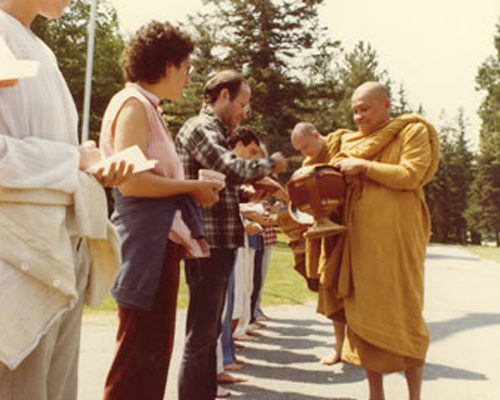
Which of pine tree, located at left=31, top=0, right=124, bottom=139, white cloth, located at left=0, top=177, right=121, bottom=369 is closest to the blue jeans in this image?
white cloth, located at left=0, top=177, right=121, bottom=369

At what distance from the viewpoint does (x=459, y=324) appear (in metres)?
7.50

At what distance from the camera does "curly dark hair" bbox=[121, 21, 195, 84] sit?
8.69ft

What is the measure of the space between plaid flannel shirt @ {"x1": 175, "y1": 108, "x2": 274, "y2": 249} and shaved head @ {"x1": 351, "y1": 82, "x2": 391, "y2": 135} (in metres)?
1.18

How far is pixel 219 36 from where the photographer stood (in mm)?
33250

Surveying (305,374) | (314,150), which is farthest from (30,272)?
(305,374)

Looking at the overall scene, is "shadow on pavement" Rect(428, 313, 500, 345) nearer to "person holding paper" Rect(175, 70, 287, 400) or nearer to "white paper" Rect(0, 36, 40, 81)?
"person holding paper" Rect(175, 70, 287, 400)

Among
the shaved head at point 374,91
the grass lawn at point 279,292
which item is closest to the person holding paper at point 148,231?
the shaved head at point 374,91

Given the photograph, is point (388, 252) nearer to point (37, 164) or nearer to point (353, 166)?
point (353, 166)

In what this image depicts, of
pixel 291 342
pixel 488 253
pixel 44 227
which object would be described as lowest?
pixel 488 253

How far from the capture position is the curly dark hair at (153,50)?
265 centimetres

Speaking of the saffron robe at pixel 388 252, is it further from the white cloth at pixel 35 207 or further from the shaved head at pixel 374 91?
the white cloth at pixel 35 207

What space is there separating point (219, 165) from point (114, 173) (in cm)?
116

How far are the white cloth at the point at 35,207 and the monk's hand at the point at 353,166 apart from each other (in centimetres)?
226

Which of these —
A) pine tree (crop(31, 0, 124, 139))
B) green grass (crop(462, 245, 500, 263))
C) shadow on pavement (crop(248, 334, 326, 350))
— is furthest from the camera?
pine tree (crop(31, 0, 124, 139))
